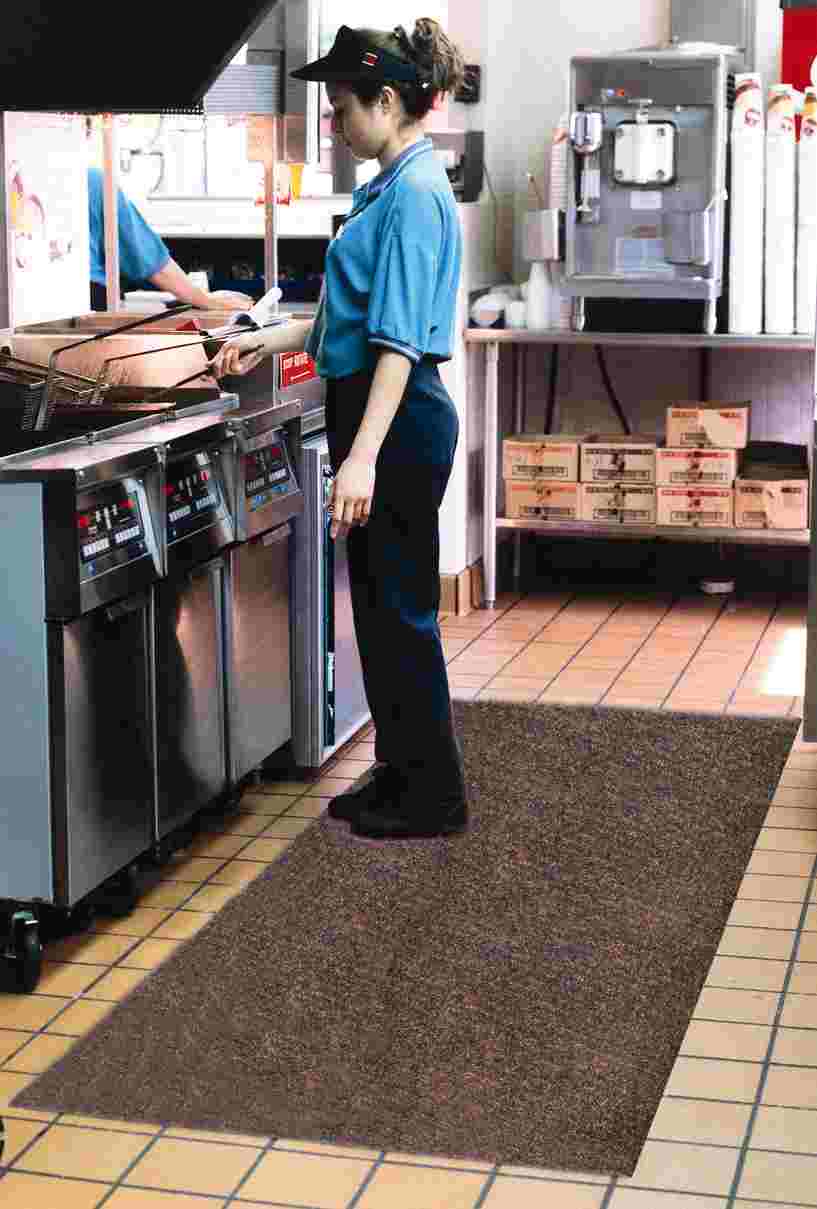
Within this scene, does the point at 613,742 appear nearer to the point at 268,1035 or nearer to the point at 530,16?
the point at 268,1035

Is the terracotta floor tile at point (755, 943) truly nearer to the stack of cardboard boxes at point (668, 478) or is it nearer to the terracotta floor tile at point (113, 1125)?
the terracotta floor tile at point (113, 1125)

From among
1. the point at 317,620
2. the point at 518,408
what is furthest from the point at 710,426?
the point at 317,620

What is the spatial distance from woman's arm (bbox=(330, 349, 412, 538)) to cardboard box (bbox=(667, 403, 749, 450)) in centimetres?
281

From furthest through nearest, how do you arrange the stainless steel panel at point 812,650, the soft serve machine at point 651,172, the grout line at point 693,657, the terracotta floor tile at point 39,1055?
the soft serve machine at point 651,172 → the grout line at point 693,657 → the stainless steel panel at point 812,650 → the terracotta floor tile at point 39,1055

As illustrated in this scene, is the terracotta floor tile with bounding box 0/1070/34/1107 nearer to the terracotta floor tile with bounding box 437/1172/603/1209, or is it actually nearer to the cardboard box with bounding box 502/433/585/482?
the terracotta floor tile with bounding box 437/1172/603/1209

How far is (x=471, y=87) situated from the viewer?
6.54 m

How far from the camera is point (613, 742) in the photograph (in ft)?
15.6

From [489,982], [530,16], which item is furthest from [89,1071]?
[530,16]

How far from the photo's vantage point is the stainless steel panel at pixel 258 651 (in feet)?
13.1

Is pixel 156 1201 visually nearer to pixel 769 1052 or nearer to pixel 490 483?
pixel 769 1052

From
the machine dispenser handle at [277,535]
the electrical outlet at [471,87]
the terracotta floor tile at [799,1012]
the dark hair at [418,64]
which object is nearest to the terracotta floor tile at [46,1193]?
the terracotta floor tile at [799,1012]

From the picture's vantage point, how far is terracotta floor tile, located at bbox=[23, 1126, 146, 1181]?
→ 2.65 m

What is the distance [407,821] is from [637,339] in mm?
2612

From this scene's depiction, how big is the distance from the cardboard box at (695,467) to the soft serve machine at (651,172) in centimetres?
42
